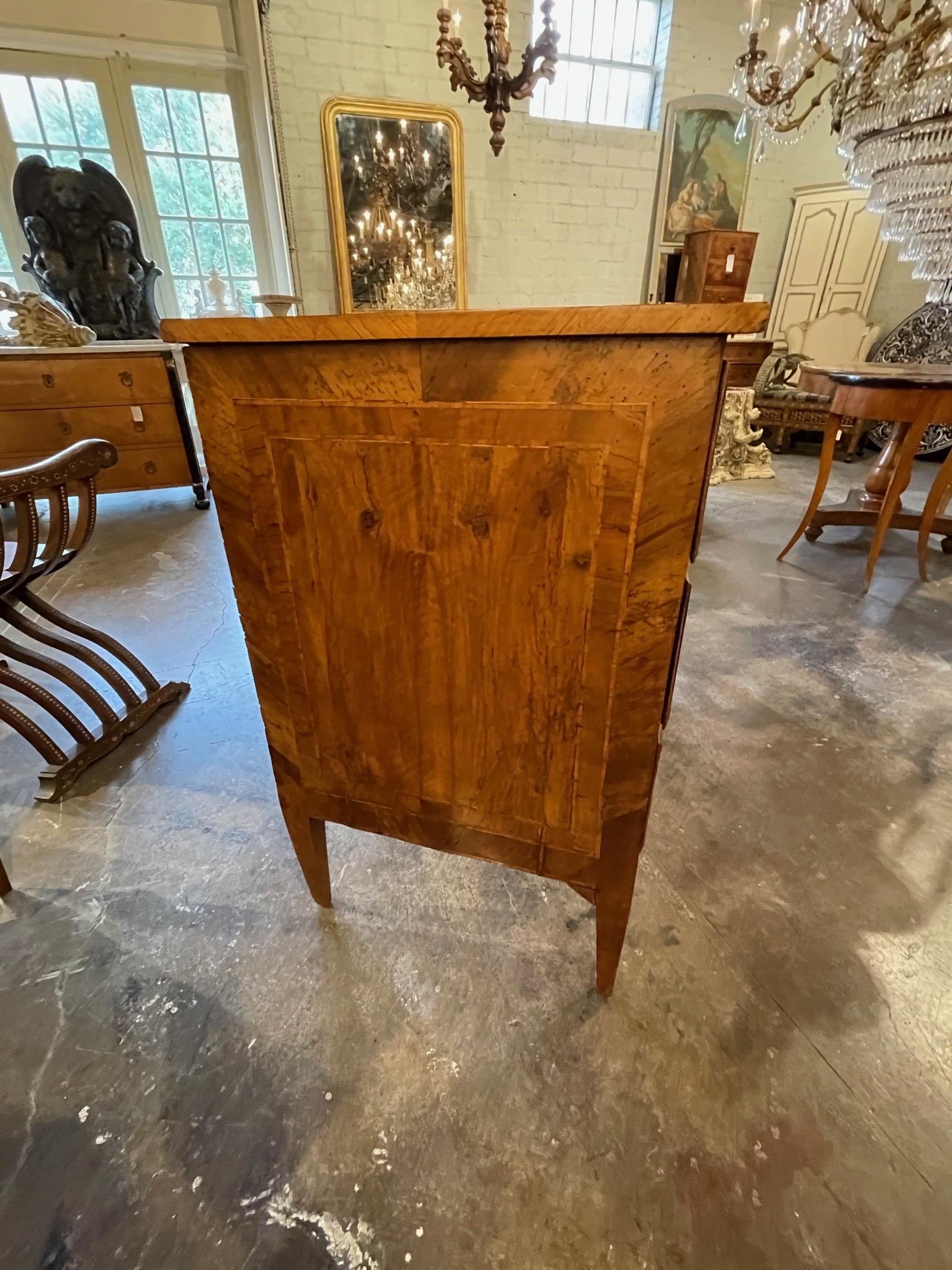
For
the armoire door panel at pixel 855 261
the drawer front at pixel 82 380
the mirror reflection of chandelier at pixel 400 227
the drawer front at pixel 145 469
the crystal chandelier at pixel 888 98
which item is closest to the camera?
the crystal chandelier at pixel 888 98

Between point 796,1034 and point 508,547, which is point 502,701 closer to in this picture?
point 508,547

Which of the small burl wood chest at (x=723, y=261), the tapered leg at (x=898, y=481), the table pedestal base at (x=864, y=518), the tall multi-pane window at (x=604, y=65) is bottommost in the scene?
the table pedestal base at (x=864, y=518)

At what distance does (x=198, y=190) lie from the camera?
3.67m

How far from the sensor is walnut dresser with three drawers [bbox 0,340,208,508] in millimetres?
2811

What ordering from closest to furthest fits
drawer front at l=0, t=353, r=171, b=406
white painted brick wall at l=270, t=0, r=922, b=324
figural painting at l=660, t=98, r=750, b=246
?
drawer front at l=0, t=353, r=171, b=406
white painted brick wall at l=270, t=0, r=922, b=324
figural painting at l=660, t=98, r=750, b=246

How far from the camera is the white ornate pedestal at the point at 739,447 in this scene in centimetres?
392

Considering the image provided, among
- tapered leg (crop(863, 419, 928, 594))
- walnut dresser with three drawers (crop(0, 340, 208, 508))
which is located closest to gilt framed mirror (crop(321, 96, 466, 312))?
walnut dresser with three drawers (crop(0, 340, 208, 508))

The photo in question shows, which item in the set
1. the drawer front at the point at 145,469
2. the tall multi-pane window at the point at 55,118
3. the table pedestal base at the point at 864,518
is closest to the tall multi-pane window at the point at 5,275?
the tall multi-pane window at the point at 55,118

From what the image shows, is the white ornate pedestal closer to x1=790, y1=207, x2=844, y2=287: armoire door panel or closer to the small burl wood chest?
the small burl wood chest

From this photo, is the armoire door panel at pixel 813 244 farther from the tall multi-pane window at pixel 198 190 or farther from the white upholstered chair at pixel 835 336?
the tall multi-pane window at pixel 198 190

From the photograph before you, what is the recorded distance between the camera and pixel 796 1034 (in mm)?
928

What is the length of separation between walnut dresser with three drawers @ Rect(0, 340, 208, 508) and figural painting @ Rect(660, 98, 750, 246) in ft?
12.8

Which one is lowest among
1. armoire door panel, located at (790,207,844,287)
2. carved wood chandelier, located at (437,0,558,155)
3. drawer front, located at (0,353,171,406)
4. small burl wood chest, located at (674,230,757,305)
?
drawer front, located at (0,353,171,406)

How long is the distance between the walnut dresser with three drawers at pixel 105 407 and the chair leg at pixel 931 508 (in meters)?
3.59
